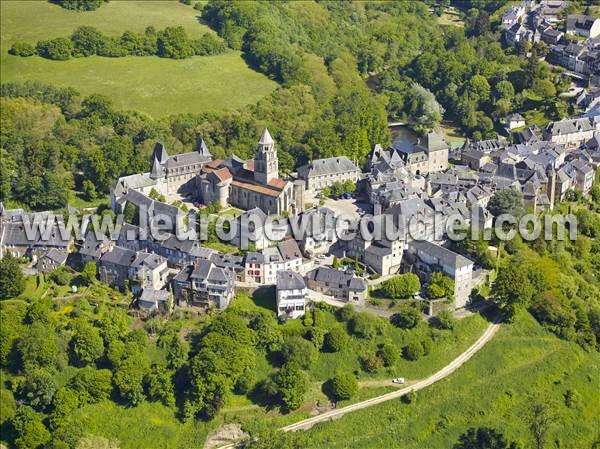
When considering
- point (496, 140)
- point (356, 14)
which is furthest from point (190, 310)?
point (356, 14)

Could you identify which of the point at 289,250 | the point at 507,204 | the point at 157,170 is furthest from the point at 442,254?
the point at 157,170

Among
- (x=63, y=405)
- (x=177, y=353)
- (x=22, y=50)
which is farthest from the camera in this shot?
(x=22, y=50)

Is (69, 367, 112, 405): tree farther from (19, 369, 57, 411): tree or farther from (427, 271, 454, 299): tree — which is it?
(427, 271, 454, 299): tree

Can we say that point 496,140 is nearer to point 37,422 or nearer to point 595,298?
point 595,298

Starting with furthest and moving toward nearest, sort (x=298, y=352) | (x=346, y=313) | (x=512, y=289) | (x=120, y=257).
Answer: (x=120, y=257)
(x=512, y=289)
(x=346, y=313)
(x=298, y=352)

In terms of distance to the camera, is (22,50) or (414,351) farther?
(22,50)

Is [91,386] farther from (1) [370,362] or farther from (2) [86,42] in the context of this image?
(2) [86,42]

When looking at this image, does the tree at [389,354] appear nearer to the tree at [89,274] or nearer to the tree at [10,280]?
the tree at [89,274]

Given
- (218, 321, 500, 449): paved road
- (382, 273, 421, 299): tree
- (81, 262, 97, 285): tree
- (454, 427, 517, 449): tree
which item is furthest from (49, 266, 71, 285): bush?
(454, 427, 517, 449): tree
